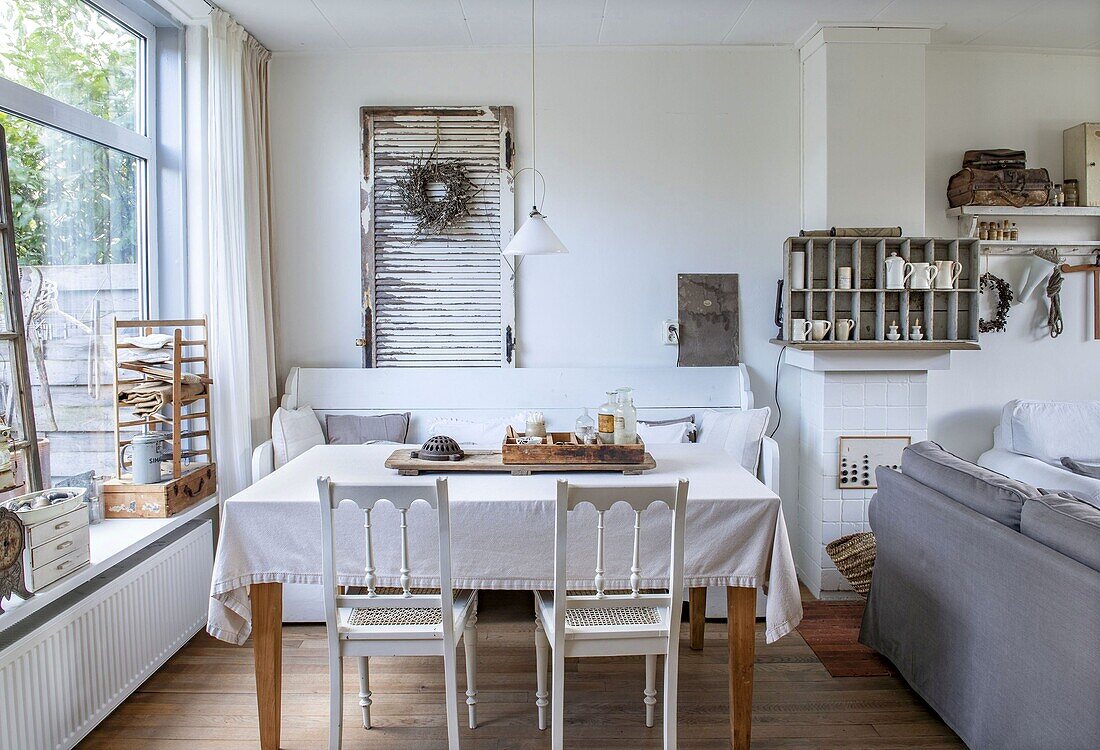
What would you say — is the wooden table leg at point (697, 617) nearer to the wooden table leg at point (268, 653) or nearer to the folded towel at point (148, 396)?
the wooden table leg at point (268, 653)

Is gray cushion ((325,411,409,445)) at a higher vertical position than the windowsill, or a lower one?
higher

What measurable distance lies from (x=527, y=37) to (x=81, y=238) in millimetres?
2246

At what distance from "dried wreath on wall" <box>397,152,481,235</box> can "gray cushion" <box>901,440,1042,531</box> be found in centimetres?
241

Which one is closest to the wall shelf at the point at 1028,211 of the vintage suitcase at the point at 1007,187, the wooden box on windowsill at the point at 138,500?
the vintage suitcase at the point at 1007,187

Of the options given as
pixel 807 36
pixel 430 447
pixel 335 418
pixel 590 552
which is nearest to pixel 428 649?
pixel 590 552

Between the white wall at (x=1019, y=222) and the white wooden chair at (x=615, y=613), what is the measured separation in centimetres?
273

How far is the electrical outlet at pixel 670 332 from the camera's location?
401cm

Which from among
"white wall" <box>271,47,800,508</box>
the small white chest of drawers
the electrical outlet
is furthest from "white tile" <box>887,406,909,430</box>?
the small white chest of drawers

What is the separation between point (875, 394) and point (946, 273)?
0.66 m

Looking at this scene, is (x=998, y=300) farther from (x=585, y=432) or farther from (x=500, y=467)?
(x=500, y=467)

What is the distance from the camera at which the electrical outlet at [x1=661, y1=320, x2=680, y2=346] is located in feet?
13.1

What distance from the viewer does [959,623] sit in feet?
7.63

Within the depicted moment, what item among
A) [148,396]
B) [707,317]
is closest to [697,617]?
[707,317]

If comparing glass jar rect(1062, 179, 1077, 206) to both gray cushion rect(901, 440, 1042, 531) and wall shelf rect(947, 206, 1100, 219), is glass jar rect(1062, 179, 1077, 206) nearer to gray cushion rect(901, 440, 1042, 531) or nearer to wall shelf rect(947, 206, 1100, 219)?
wall shelf rect(947, 206, 1100, 219)
